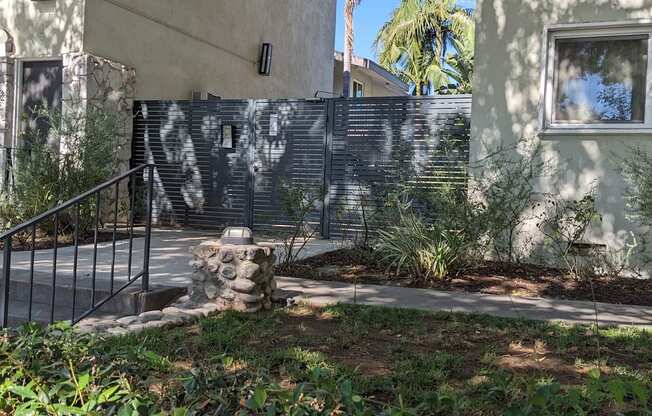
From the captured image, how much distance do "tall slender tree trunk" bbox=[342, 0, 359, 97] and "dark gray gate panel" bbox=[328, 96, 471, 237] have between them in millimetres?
9173

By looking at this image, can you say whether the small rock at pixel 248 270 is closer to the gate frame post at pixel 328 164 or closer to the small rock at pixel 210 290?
the small rock at pixel 210 290

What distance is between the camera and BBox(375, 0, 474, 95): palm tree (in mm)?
26500

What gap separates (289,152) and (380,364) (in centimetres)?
661

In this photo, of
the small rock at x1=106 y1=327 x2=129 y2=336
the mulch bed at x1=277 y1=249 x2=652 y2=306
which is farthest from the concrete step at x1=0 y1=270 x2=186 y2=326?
the mulch bed at x1=277 y1=249 x2=652 y2=306

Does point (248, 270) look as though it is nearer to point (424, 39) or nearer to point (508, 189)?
point (508, 189)

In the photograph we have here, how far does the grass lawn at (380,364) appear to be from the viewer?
7.93 ft

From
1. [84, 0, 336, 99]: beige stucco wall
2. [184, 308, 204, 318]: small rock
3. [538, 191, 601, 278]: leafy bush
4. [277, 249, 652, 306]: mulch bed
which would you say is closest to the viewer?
[184, 308, 204, 318]: small rock

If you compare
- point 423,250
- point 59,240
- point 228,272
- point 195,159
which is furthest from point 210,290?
point 195,159

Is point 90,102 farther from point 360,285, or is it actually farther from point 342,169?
point 360,285

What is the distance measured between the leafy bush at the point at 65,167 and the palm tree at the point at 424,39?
19.3m

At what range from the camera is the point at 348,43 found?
21484 mm

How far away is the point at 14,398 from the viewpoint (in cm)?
261

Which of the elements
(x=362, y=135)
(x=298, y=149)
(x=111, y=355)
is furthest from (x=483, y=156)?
(x=111, y=355)

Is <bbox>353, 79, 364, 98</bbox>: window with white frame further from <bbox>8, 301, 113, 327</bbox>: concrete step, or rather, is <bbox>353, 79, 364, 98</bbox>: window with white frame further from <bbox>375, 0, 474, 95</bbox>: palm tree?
<bbox>8, 301, 113, 327</bbox>: concrete step
